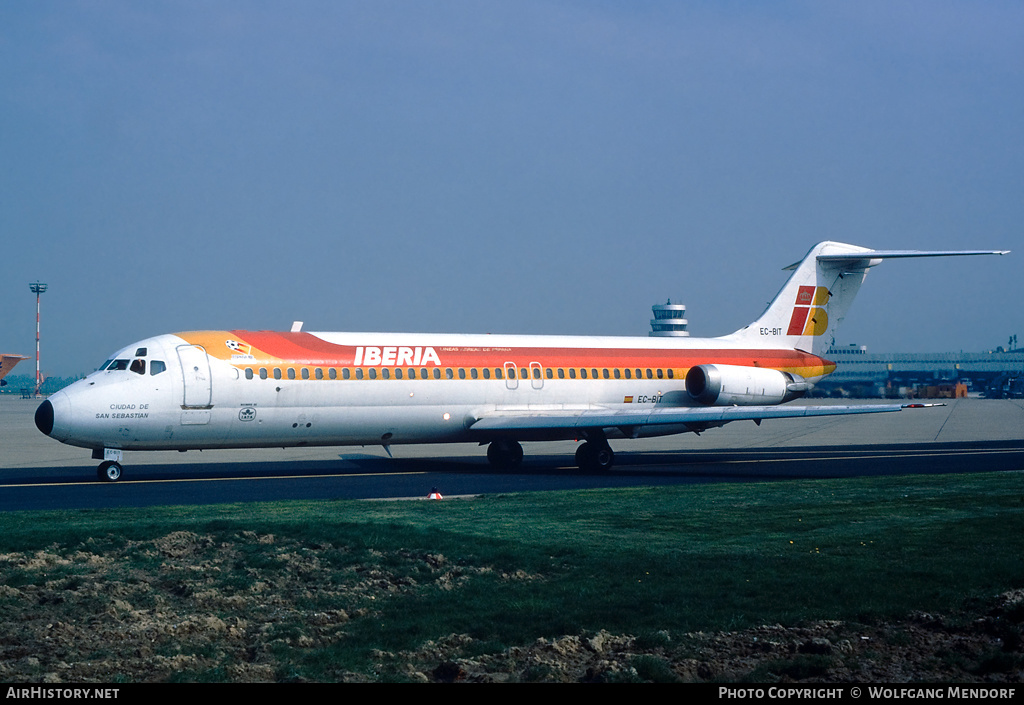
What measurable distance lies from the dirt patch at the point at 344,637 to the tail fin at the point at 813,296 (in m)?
25.8

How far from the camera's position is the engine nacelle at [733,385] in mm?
31188

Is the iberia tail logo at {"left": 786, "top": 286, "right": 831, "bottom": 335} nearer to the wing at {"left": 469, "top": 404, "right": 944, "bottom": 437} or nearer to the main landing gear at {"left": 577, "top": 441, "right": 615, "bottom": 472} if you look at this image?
the wing at {"left": 469, "top": 404, "right": 944, "bottom": 437}

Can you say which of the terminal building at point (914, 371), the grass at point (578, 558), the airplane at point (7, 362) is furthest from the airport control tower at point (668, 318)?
the grass at point (578, 558)

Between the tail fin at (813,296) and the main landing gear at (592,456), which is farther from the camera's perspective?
the tail fin at (813,296)

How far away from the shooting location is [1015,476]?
68.8 ft

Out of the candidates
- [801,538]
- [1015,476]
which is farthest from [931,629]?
[1015,476]

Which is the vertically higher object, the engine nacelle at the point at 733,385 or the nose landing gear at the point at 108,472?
the engine nacelle at the point at 733,385

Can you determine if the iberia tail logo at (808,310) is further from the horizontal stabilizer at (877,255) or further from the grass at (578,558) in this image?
the grass at (578,558)

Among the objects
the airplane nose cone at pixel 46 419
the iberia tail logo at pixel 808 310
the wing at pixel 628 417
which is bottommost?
the wing at pixel 628 417

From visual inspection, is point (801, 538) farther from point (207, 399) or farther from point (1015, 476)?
point (207, 399)

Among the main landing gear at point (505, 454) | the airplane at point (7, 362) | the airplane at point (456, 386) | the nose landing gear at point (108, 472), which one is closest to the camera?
the nose landing gear at point (108, 472)

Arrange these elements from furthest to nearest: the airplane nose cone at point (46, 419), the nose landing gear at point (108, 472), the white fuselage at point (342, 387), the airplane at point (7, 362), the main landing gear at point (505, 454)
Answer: the airplane at point (7, 362)
the main landing gear at point (505, 454)
the white fuselage at point (342, 387)
the nose landing gear at point (108, 472)
the airplane nose cone at point (46, 419)

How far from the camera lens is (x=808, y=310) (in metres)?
34.9

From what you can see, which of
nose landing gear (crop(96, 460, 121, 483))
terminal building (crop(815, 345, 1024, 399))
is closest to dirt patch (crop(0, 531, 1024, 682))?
nose landing gear (crop(96, 460, 121, 483))
